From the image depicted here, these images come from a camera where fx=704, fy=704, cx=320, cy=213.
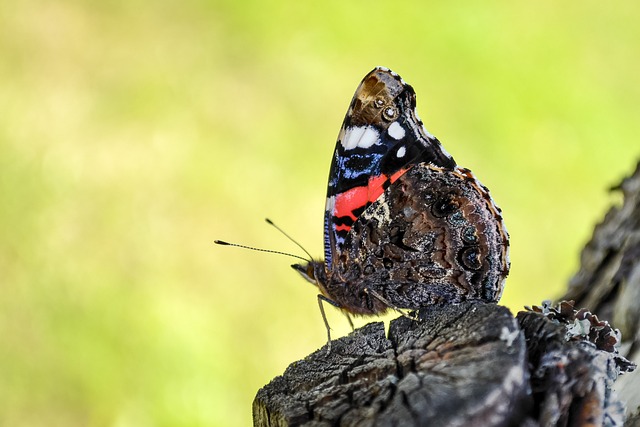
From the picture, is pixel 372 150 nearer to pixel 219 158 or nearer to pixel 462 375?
pixel 462 375

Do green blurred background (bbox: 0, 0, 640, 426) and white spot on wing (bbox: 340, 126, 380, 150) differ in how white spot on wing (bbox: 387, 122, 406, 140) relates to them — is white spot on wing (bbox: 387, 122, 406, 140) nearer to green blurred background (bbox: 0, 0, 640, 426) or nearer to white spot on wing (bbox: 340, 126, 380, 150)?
white spot on wing (bbox: 340, 126, 380, 150)

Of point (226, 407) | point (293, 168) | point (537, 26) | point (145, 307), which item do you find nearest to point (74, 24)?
point (293, 168)

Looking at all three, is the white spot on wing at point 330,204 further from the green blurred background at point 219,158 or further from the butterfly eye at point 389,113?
the green blurred background at point 219,158

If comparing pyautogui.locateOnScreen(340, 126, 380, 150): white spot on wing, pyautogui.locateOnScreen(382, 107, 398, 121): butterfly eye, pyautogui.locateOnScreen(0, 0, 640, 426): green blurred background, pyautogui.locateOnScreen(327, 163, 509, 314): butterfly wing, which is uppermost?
pyautogui.locateOnScreen(0, 0, 640, 426): green blurred background

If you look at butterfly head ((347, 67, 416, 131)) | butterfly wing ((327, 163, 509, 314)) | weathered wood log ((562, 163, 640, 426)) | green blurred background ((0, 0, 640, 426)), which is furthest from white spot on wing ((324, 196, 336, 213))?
green blurred background ((0, 0, 640, 426))

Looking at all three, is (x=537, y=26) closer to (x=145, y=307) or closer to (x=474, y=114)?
(x=474, y=114)

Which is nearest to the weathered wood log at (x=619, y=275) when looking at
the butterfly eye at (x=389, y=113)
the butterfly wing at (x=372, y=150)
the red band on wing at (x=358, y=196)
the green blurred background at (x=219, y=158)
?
the butterfly wing at (x=372, y=150)
